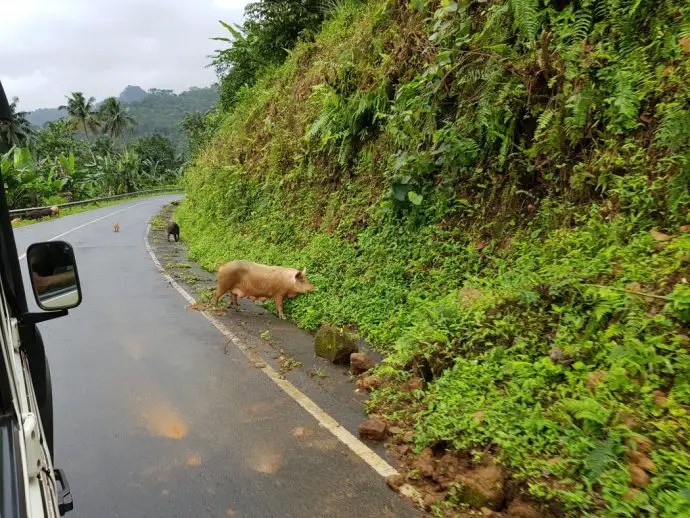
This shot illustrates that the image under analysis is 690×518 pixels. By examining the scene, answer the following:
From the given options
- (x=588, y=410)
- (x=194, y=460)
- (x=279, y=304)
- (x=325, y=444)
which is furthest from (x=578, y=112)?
(x=194, y=460)

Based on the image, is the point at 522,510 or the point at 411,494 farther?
the point at 411,494

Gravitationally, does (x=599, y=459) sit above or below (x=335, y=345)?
above

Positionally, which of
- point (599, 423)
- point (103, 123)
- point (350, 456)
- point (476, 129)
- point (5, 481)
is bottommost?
point (350, 456)

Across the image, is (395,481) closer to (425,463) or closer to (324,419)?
(425,463)

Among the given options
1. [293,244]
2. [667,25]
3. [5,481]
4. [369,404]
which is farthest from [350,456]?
[293,244]

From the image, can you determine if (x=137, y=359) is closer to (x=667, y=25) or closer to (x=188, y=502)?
(x=188, y=502)

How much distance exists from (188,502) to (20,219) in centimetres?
2644

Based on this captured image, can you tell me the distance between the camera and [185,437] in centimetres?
414

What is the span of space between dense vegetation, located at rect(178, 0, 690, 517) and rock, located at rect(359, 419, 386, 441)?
23cm

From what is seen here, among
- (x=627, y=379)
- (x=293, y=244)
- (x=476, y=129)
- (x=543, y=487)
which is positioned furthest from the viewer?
(x=293, y=244)

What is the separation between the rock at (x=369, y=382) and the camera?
16.1ft

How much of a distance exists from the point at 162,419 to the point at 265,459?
1.25 metres

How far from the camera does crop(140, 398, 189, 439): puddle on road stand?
4227mm

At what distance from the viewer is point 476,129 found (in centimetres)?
672
